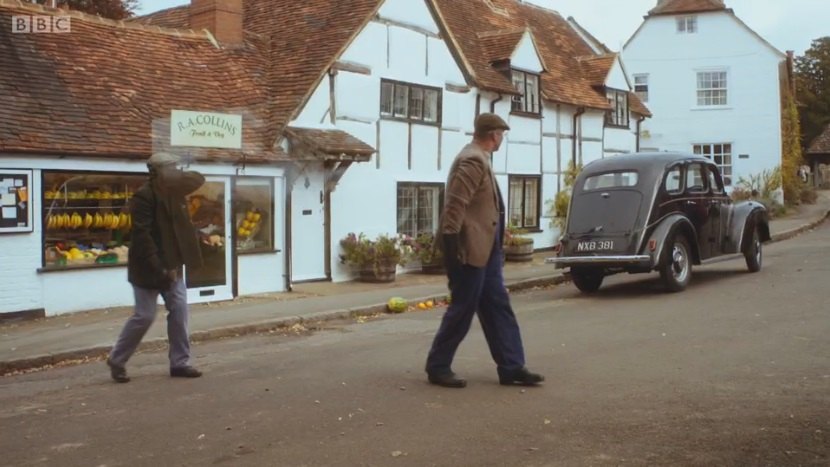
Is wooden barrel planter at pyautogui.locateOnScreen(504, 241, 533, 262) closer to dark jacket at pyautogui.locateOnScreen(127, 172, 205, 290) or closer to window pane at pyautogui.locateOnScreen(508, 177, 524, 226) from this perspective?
window pane at pyautogui.locateOnScreen(508, 177, 524, 226)

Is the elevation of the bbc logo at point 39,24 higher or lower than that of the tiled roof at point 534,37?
lower

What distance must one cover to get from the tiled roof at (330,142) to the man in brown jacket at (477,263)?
27.3 ft

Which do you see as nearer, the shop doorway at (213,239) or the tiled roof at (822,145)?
the shop doorway at (213,239)

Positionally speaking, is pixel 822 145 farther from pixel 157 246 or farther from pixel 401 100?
pixel 157 246

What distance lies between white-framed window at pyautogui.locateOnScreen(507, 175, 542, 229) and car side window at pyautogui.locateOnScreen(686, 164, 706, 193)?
23.9ft

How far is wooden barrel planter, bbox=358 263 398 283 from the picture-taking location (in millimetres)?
16016

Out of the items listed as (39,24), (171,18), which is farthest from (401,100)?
(39,24)

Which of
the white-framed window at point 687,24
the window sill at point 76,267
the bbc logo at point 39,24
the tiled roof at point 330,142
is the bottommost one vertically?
the window sill at point 76,267

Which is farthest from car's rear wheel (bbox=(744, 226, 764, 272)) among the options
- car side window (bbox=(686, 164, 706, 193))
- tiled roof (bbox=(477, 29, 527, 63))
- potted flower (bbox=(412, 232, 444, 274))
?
tiled roof (bbox=(477, 29, 527, 63))

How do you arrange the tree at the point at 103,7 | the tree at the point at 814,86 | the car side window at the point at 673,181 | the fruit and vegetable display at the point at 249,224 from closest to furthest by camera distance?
the car side window at the point at 673,181
the fruit and vegetable display at the point at 249,224
the tree at the point at 103,7
the tree at the point at 814,86

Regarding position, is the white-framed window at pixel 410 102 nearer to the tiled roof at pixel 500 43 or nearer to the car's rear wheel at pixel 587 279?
the tiled roof at pixel 500 43

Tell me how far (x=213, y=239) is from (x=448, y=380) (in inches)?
318

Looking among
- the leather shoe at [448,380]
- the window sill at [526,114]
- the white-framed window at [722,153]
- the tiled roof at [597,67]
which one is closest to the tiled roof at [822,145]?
the white-framed window at [722,153]

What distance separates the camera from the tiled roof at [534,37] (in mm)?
19867
